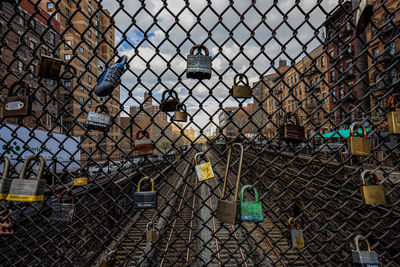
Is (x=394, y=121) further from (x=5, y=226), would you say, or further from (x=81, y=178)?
(x=5, y=226)

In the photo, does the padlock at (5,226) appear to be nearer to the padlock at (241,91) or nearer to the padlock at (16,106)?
the padlock at (16,106)

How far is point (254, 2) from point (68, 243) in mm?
3147

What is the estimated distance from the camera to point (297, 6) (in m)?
2.09

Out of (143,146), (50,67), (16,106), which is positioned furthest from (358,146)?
(16,106)

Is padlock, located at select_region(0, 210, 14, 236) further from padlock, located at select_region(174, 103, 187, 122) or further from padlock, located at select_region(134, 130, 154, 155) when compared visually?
padlock, located at select_region(174, 103, 187, 122)

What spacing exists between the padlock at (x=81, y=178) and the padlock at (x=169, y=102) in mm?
1134

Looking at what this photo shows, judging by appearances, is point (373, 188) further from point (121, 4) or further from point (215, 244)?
point (215, 244)

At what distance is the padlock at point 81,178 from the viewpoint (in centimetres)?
228

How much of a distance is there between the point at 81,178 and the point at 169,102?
1.31 metres

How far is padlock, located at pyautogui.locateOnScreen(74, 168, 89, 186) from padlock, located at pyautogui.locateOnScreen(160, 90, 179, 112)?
1134mm

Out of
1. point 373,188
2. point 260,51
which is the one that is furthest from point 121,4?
point 373,188

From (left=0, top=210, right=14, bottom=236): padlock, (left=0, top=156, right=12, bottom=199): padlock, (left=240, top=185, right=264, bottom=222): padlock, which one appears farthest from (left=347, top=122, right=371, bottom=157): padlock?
(left=0, top=210, right=14, bottom=236): padlock

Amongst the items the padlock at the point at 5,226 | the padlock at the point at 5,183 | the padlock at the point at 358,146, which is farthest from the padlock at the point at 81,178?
the padlock at the point at 358,146

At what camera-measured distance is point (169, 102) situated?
2117 millimetres
